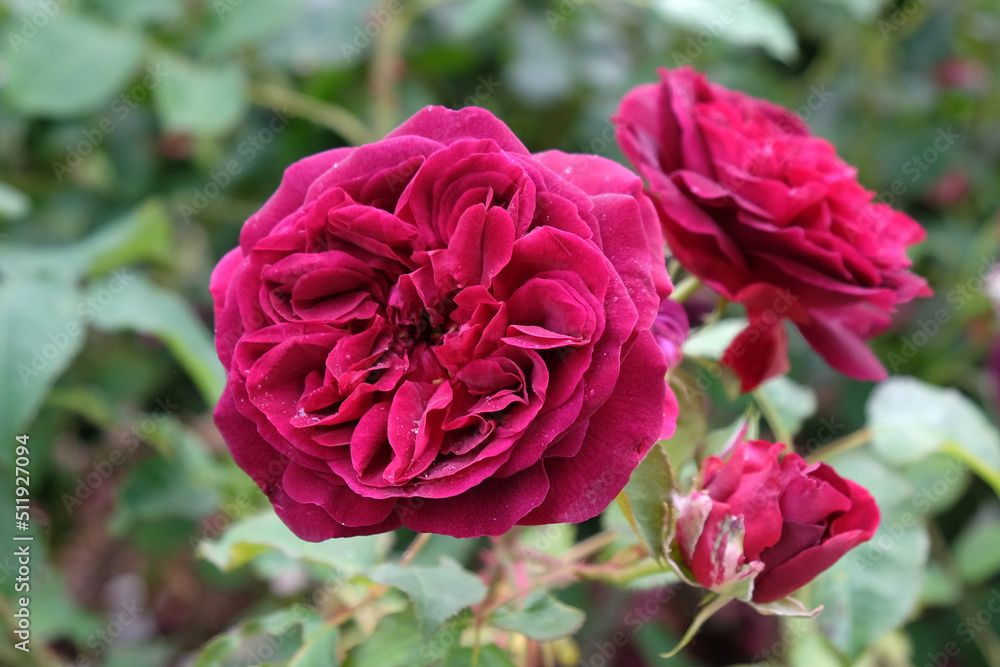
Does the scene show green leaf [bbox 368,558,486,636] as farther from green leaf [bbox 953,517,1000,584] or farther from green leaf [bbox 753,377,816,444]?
green leaf [bbox 953,517,1000,584]

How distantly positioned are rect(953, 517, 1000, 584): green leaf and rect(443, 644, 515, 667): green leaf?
28.3 inches

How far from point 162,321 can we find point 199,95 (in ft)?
1.26

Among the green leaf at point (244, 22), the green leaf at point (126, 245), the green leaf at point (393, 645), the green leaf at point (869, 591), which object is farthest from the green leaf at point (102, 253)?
the green leaf at point (869, 591)

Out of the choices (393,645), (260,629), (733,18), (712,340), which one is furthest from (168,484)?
(733,18)

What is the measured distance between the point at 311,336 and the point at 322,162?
0.43 feet

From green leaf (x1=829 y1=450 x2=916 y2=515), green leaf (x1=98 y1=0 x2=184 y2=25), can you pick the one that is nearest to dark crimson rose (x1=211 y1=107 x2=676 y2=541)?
green leaf (x1=829 y1=450 x2=916 y2=515)

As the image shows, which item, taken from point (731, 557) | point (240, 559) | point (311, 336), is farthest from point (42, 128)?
point (731, 557)

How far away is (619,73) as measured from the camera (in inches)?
53.3

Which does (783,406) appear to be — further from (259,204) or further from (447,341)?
(259,204)

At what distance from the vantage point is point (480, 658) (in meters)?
0.55

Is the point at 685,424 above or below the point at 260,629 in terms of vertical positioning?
above

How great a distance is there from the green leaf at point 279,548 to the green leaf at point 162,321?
0.90 feet

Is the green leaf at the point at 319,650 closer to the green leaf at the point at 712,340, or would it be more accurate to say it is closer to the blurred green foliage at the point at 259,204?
the blurred green foliage at the point at 259,204

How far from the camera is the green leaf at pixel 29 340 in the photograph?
0.74 meters
